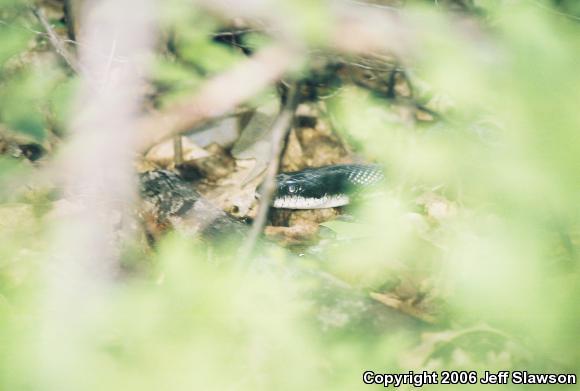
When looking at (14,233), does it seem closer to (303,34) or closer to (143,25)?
(143,25)

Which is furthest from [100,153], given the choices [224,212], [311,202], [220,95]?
[311,202]

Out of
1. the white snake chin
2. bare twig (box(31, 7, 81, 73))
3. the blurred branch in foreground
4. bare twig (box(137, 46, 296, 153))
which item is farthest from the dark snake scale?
bare twig (box(31, 7, 81, 73))

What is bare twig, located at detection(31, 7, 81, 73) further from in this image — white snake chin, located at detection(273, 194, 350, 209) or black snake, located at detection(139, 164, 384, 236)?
white snake chin, located at detection(273, 194, 350, 209)

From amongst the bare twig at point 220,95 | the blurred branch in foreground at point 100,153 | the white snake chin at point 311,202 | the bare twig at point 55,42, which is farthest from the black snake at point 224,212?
the bare twig at point 55,42

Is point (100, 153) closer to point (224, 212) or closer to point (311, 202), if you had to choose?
point (224, 212)

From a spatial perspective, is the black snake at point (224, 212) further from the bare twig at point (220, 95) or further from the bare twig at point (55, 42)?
the bare twig at point (55, 42)

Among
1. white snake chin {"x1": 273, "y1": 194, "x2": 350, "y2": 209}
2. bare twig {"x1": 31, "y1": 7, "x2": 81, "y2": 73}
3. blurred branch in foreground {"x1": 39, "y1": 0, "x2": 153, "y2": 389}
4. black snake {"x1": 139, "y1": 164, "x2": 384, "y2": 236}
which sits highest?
bare twig {"x1": 31, "y1": 7, "x2": 81, "y2": 73}

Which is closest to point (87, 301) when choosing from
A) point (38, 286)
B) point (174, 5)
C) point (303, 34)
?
point (38, 286)
